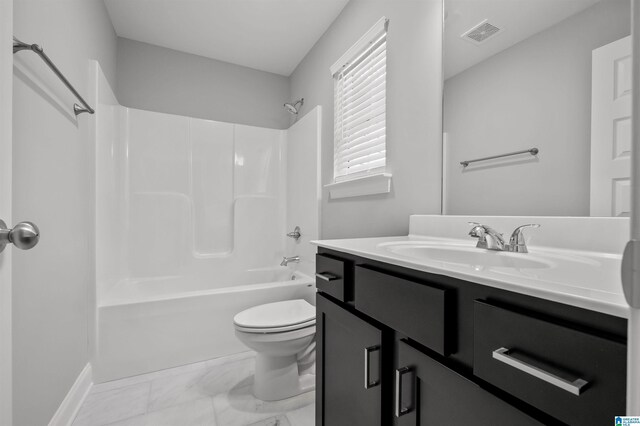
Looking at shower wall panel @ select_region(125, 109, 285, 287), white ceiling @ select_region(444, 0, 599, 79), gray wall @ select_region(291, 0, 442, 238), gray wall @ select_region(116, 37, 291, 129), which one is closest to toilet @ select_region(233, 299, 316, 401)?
gray wall @ select_region(291, 0, 442, 238)

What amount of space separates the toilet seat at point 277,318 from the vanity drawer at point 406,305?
0.71m

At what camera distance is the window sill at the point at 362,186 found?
4.98ft

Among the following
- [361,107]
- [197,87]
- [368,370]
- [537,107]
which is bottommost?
[368,370]

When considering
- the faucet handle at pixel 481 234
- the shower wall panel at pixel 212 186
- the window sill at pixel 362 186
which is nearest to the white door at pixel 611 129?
the faucet handle at pixel 481 234

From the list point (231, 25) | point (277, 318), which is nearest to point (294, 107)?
point (231, 25)

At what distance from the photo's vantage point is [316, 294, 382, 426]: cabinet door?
0.76 meters

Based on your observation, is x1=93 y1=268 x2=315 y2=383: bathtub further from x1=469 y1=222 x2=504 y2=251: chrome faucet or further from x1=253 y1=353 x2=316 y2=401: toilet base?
x1=469 y1=222 x2=504 y2=251: chrome faucet

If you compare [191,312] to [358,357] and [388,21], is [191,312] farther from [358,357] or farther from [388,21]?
[388,21]

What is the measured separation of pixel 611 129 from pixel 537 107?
22cm

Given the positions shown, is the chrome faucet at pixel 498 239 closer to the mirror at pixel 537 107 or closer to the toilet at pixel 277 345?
the mirror at pixel 537 107

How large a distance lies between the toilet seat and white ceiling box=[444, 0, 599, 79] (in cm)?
136

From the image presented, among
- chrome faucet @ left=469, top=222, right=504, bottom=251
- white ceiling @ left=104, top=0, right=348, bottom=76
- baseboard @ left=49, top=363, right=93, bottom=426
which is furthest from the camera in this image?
white ceiling @ left=104, top=0, right=348, bottom=76

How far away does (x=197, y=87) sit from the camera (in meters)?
2.64

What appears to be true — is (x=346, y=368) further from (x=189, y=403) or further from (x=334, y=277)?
(x=189, y=403)
